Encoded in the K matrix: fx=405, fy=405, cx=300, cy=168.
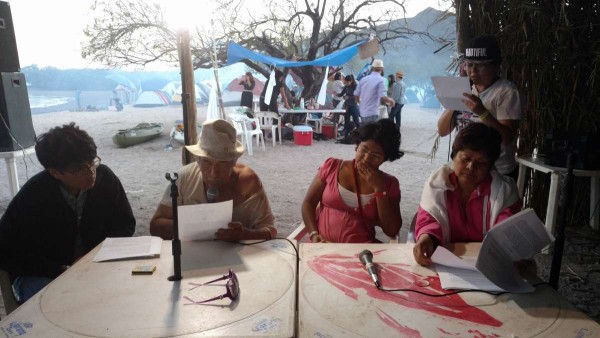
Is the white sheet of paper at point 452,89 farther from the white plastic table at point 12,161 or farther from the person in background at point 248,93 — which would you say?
the person in background at point 248,93

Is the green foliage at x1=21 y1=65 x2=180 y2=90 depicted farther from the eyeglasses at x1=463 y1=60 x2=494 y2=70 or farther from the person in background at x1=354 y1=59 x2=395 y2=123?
the eyeglasses at x1=463 y1=60 x2=494 y2=70

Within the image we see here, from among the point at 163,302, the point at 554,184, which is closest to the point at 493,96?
the point at 554,184

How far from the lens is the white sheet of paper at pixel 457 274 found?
1.30 m

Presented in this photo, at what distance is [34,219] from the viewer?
5.74ft

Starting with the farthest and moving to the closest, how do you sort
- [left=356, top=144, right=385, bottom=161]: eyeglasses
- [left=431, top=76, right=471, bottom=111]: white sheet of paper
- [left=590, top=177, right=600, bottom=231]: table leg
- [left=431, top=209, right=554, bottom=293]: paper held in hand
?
[left=590, top=177, right=600, bottom=231]: table leg → [left=431, top=76, right=471, bottom=111]: white sheet of paper → [left=356, top=144, right=385, bottom=161]: eyeglasses → [left=431, top=209, right=554, bottom=293]: paper held in hand

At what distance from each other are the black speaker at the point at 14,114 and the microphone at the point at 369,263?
3.11 meters

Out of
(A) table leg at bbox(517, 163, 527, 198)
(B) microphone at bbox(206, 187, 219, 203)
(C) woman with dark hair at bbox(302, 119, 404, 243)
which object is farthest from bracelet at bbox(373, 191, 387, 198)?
(A) table leg at bbox(517, 163, 527, 198)

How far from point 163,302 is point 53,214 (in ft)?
3.03

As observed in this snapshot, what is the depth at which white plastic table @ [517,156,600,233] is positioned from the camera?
2830 mm

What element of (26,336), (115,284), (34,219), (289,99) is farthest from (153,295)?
(289,99)

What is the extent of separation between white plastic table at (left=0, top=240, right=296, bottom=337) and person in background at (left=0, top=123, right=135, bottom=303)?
394 millimetres

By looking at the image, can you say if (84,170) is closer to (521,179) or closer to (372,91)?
(521,179)

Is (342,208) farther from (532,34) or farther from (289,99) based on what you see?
(289,99)

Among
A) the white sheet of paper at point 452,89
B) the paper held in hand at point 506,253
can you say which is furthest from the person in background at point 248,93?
the paper held in hand at point 506,253
